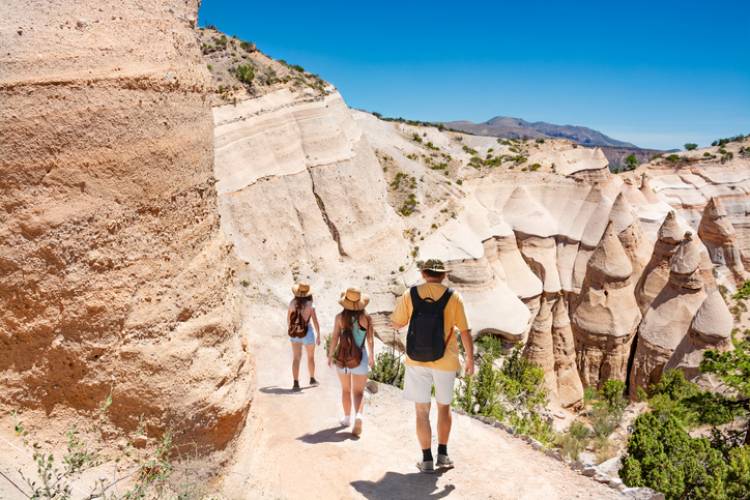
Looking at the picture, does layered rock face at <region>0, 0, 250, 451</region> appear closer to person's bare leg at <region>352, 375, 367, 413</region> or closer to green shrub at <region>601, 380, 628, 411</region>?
person's bare leg at <region>352, 375, 367, 413</region>

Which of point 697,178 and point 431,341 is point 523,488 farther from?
point 697,178

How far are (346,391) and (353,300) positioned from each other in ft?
3.76

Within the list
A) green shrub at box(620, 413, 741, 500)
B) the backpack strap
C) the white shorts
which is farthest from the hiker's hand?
green shrub at box(620, 413, 741, 500)

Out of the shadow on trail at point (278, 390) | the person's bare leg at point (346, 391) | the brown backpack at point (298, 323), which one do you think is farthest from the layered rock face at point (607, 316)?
the person's bare leg at point (346, 391)

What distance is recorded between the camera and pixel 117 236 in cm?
391

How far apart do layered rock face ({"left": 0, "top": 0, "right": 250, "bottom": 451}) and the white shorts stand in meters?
1.56

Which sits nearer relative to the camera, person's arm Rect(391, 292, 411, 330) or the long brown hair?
person's arm Rect(391, 292, 411, 330)

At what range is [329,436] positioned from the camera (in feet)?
19.7

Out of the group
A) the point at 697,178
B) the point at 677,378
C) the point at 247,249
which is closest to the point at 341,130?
the point at 247,249

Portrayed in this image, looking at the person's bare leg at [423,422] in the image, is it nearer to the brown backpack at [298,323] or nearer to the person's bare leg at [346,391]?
the person's bare leg at [346,391]

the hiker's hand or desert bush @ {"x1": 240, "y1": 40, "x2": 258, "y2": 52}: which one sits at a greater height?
desert bush @ {"x1": 240, "y1": 40, "x2": 258, "y2": 52}

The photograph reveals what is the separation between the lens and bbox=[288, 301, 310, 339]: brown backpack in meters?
6.89

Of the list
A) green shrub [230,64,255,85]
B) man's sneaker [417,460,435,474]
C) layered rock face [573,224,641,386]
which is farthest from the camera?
layered rock face [573,224,641,386]

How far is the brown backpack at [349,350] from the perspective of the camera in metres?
5.67
